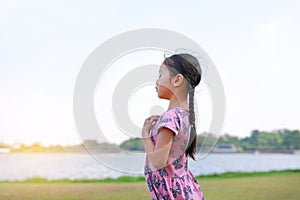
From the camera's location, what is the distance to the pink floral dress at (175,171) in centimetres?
179

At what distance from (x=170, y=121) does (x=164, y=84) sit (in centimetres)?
16

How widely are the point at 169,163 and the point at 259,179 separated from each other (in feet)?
15.6

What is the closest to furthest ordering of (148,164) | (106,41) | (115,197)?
(106,41) → (148,164) → (115,197)

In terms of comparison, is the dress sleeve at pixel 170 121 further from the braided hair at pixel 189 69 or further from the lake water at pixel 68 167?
the lake water at pixel 68 167

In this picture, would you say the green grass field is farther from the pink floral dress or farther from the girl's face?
the girl's face

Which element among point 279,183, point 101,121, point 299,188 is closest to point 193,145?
point 101,121

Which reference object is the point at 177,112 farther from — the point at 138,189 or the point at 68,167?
the point at 68,167

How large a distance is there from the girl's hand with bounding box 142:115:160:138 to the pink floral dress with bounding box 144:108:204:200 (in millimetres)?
22

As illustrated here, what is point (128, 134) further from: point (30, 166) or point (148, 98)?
point (30, 166)

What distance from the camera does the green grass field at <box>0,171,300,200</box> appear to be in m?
4.80

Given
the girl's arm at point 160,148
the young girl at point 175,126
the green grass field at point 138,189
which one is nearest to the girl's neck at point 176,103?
the young girl at point 175,126

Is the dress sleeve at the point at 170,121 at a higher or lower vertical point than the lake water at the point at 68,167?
higher

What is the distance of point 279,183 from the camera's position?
5.81 meters

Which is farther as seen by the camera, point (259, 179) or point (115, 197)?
point (259, 179)
